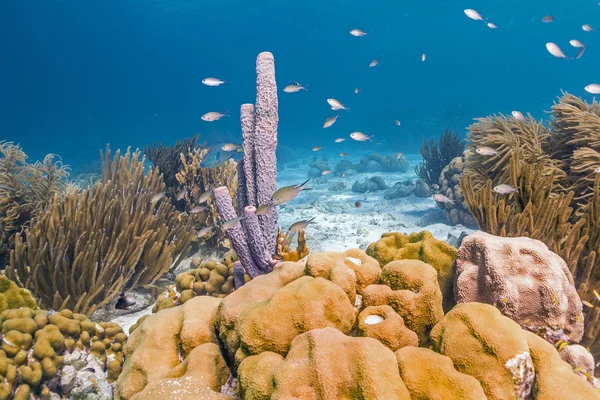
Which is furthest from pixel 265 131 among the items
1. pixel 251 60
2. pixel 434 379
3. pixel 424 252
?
pixel 251 60

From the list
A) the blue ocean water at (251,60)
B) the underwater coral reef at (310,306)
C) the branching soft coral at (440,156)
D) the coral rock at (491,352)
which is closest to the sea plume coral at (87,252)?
the underwater coral reef at (310,306)

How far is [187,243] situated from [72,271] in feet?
7.00

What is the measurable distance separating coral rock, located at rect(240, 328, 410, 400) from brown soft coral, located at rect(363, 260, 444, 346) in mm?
559

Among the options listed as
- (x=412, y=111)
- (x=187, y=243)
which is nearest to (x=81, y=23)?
(x=412, y=111)

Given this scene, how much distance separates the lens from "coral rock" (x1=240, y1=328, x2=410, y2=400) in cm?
163

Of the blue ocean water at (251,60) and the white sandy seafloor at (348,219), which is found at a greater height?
the blue ocean water at (251,60)

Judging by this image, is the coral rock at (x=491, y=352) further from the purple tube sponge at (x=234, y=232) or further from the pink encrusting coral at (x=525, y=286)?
the purple tube sponge at (x=234, y=232)

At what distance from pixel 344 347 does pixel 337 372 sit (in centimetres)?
15

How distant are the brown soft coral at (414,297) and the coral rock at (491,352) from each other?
34 centimetres

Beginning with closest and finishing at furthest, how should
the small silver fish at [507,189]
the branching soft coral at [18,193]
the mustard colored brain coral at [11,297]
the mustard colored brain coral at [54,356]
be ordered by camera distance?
the mustard colored brain coral at [54,356], the mustard colored brain coral at [11,297], the small silver fish at [507,189], the branching soft coral at [18,193]

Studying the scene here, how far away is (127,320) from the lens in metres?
4.57

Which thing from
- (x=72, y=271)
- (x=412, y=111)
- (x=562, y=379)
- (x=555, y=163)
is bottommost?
(x=562, y=379)

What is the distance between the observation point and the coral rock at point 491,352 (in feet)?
5.86

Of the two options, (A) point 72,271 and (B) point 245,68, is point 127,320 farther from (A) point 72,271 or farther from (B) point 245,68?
(B) point 245,68
